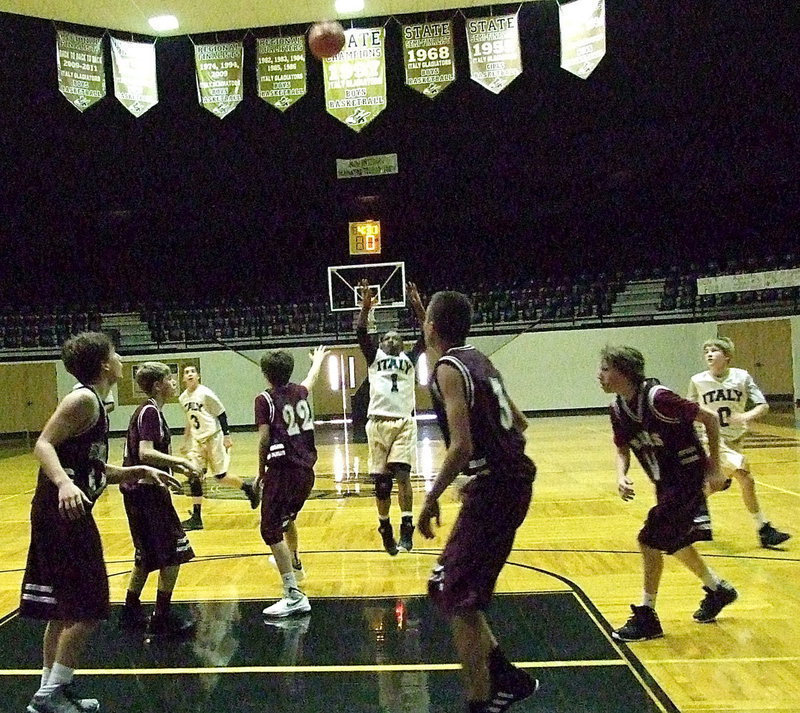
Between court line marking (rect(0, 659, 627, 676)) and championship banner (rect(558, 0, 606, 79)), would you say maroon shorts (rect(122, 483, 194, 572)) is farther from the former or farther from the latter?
championship banner (rect(558, 0, 606, 79))

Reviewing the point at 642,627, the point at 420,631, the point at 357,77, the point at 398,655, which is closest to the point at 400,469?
the point at 420,631

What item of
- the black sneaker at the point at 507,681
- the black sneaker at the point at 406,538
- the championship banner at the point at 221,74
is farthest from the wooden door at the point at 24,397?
the black sneaker at the point at 507,681

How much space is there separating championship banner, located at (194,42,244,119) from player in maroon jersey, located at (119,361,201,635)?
29.8ft

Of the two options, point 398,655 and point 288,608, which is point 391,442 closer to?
point 288,608

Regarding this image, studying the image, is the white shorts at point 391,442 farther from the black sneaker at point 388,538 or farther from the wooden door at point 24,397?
the wooden door at point 24,397

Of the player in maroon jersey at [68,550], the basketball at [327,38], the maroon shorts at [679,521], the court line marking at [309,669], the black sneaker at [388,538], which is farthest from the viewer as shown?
the basketball at [327,38]

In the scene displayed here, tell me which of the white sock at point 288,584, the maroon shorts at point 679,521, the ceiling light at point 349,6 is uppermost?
the ceiling light at point 349,6

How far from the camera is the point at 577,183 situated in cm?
2220

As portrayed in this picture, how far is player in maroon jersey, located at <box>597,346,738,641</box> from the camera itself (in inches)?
153

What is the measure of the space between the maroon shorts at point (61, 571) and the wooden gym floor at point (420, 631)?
572 millimetres

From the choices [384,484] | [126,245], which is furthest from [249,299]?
[384,484]

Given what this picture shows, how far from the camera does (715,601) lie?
420cm

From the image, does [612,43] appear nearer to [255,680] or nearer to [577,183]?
[577,183]

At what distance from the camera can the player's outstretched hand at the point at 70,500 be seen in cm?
301
